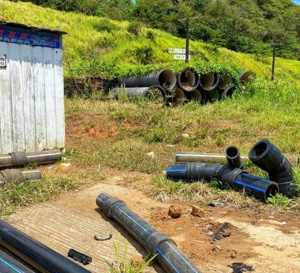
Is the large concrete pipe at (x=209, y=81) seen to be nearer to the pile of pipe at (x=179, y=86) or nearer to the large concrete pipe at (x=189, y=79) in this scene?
the pile of pipe at (x=179, y=86)

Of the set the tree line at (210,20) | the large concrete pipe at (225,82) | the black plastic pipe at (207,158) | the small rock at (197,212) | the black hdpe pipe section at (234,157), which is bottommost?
the small rock at (197,212)

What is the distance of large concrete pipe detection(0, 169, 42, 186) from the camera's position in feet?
13.8

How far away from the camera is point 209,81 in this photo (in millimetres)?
12969

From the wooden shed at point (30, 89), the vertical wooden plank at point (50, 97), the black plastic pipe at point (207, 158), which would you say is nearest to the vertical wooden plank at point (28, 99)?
the wooden shed at point (30, 89)

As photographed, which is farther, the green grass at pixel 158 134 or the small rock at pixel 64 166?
the small rock at pixel 64 166

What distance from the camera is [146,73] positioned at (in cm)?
1137

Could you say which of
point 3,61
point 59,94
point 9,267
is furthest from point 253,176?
point 3,61

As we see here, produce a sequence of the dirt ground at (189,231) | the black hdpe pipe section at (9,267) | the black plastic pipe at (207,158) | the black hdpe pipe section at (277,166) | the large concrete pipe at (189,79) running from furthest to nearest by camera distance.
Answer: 1. the large concrete pipe at (189,79)
2. the black plastic pipe at (207,158)
3. the black hdpe pipe section at (277,166)
4. the dirt ground at (189,231)
5. the black hdpe pipe section at (9,267)

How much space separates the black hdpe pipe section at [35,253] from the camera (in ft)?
7.59

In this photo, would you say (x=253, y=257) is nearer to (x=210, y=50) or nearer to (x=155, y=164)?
(x=155, y=164)

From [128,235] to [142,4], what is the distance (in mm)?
32564

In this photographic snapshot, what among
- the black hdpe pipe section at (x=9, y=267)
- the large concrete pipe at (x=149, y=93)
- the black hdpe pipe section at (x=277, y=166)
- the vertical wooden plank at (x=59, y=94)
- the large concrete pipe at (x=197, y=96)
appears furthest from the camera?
the large concrete pipe at (x=197, y=96)

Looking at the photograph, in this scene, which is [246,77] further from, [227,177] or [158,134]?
[227,177]

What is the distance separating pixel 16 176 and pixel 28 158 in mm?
910
